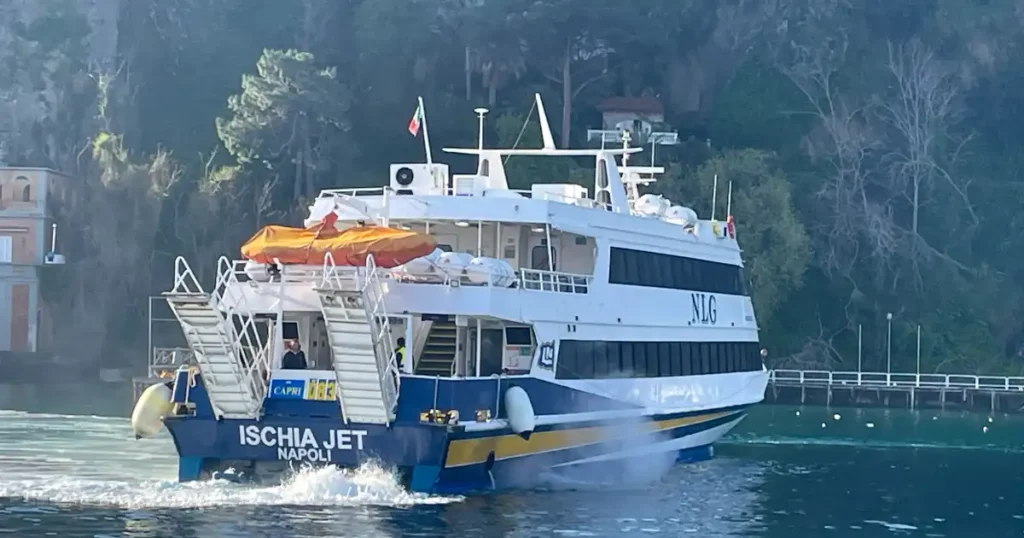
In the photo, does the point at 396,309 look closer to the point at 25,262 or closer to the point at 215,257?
the point at 215,257

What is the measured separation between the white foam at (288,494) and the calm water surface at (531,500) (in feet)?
0.07

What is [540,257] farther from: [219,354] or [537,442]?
[219,354]

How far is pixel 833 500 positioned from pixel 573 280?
5.82 meters

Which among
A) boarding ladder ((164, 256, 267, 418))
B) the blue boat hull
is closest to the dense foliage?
the blue boat hull

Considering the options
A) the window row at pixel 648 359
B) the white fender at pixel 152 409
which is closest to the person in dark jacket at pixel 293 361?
the white fender at pixel 152 409

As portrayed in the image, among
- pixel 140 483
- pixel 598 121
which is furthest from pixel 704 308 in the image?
pixel 598 121

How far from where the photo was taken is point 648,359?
1230 inches

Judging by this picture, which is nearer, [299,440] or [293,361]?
[299,440]

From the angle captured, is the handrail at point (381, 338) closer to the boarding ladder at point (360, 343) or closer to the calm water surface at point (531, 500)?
the boarding ladder at point (360, 343)

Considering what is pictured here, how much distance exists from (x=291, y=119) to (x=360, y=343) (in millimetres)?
38552

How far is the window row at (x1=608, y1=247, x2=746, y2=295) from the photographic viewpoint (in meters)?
30.5

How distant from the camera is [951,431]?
46.7m

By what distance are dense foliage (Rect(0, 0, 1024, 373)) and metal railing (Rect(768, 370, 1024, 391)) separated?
2045 millimetres

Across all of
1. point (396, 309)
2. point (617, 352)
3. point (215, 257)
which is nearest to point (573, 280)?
point (617, 352)
